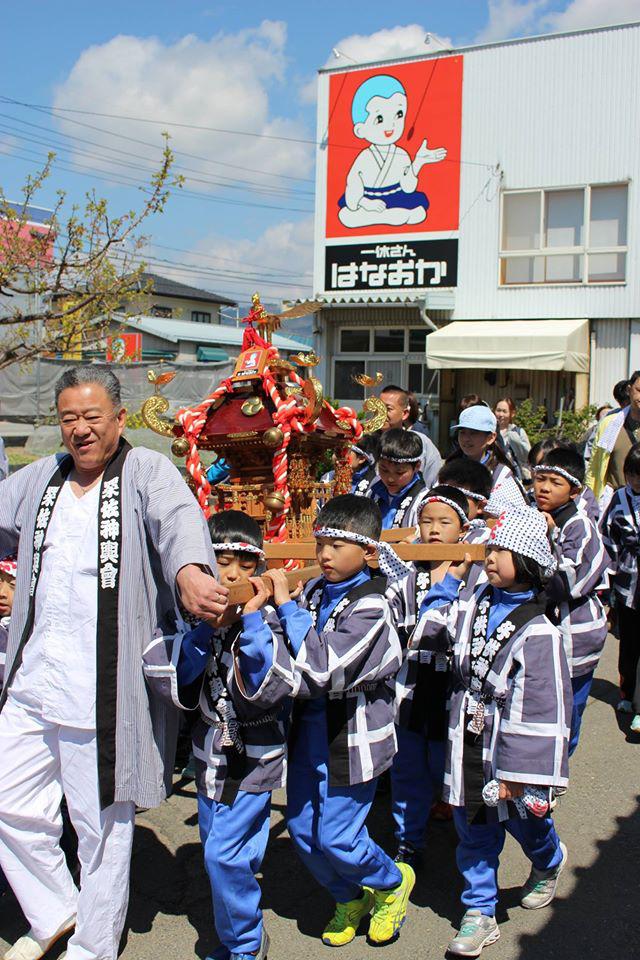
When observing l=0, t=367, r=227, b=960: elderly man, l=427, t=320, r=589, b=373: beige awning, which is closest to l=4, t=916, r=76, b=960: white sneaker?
l=0, t=367, r=227, b=960: elderly man

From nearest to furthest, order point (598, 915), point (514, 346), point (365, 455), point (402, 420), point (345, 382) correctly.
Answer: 1. point (598, 915)
2. point (402, 420)
3. point (365, 455)
4. point (514, 346)
5. point (345, 382)

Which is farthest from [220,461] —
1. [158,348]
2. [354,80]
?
[158,348]

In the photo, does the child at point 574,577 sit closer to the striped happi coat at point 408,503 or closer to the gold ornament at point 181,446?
the striped happi coat at point 408,503

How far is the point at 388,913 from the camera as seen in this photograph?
315 cm

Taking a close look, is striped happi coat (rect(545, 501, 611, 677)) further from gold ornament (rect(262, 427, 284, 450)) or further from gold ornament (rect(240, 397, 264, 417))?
gold ornament (rect(240, 397, 264, 417))

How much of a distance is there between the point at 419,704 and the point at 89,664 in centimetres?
141

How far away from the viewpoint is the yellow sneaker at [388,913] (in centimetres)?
311

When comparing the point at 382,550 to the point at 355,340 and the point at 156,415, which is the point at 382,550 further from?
the point at 355,340

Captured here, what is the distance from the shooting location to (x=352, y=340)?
17.0 meters

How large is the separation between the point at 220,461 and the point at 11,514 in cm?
195

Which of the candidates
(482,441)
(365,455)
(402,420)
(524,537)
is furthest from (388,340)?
(524,537)

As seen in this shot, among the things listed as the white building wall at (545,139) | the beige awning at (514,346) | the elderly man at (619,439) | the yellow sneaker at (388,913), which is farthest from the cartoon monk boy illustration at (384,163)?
the yellow sneaker at (388,913)

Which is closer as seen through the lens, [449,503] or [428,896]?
[428,896]

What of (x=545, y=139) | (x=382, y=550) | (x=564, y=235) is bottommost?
(x=382, y=550)
